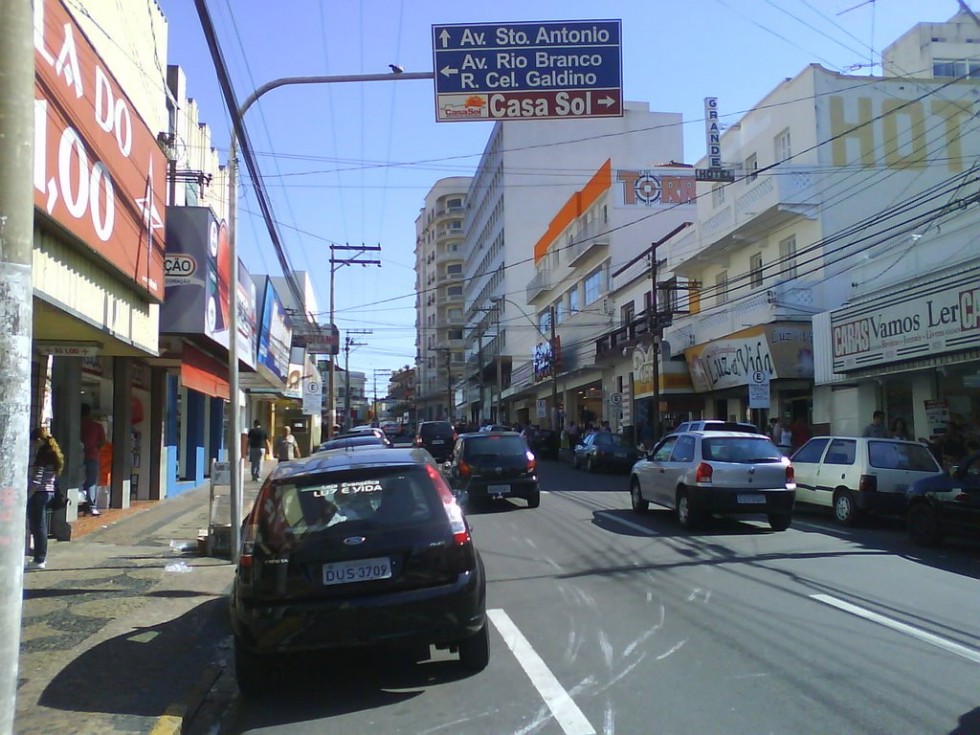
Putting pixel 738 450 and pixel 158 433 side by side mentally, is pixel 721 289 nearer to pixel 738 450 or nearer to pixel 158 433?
pixel 738 450

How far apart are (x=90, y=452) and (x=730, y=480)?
10.2 m

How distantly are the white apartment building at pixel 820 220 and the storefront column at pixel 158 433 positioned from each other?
14647 millimetres

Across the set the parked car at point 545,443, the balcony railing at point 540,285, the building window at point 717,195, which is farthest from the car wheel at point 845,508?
the balcony railing at point 540,285

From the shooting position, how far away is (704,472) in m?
12.7

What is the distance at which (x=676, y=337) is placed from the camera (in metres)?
34.7

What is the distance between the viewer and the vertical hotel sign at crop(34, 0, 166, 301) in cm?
786

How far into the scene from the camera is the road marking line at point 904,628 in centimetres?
623

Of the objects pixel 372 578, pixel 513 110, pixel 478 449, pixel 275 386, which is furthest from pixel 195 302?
pixel 275 386

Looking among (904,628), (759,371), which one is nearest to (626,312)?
(759,371)

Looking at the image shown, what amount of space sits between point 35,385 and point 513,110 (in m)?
8.32

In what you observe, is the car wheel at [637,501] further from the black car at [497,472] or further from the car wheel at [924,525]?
the car wheel at [924,525]

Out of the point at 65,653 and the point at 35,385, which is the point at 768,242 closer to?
the point at 35,385

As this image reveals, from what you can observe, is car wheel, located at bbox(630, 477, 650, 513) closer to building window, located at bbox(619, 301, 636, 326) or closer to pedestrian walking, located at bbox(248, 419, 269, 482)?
pedestrian walking, located at bbox(248, 419, 269, 482)

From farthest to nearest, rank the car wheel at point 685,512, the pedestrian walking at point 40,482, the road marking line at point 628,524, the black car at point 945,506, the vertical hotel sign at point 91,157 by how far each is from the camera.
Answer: the car wheel at point 685,512, the road marking line at point 628,524, the black car at point 945,506, the pedestrian walking at point 40,482, the vertical hotel sign at point 91,157
